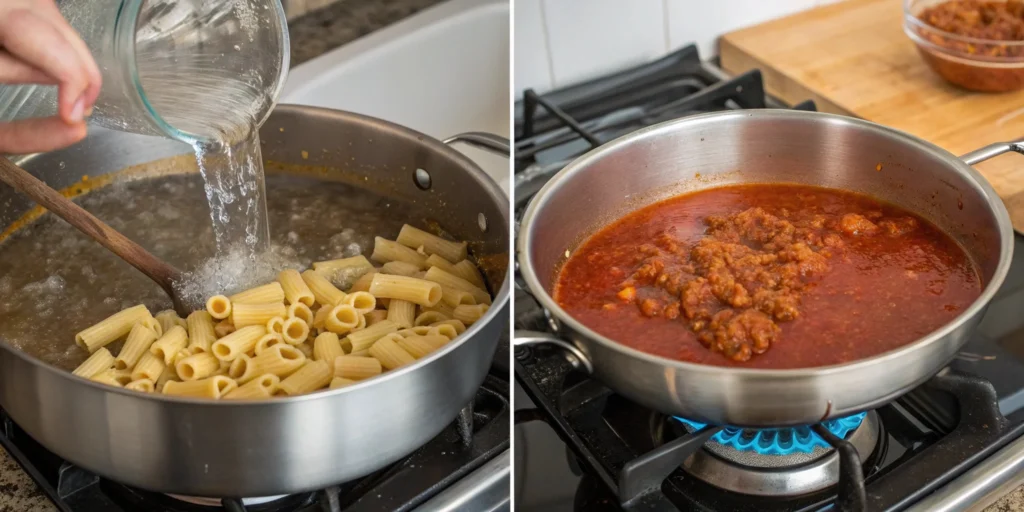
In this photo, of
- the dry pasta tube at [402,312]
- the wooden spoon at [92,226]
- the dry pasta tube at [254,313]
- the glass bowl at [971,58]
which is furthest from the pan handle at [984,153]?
the wooden spoon at [92,226]

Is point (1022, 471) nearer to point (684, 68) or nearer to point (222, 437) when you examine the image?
point (222, 437)

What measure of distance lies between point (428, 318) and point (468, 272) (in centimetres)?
8

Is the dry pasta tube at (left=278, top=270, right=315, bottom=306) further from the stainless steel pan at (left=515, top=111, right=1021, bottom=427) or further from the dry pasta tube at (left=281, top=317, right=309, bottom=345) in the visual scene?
the stainless steel pan at (left=515, top=111, right=1021, bottom=427)

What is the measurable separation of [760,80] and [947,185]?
0.37m

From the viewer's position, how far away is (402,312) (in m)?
0.79

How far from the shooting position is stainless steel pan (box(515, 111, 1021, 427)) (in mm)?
565

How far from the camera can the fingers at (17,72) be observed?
63 centimetres

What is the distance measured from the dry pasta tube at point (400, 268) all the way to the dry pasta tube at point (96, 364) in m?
0.23

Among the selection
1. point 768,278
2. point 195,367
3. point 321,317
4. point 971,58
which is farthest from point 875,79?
point 195,367

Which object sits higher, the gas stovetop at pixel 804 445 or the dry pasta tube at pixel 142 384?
the dry pasta tube at pixel 142 384

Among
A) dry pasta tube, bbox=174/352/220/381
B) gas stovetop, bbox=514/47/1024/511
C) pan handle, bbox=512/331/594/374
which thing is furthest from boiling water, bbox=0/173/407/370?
pan handle, bbox=512/331/594/374

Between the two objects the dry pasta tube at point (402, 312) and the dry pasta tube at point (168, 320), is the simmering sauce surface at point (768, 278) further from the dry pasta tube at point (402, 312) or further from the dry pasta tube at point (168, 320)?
the dry pasta tube at point (168, 320)

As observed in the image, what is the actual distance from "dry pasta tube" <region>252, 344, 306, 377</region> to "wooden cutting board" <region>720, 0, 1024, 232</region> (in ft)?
2.20

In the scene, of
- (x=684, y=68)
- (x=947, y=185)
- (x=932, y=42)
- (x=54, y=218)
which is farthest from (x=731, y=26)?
(x=54, y=218)
